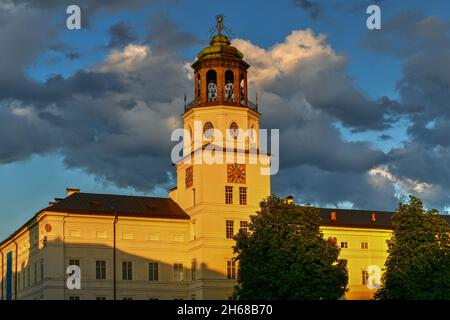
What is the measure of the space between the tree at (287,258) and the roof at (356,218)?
2164 cm

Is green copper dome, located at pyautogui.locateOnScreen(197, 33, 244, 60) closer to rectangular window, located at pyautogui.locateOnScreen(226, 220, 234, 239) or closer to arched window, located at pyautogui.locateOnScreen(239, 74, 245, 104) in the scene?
arched window, located at pyautogui.locateOnScreen(239, 74, 245, 104)

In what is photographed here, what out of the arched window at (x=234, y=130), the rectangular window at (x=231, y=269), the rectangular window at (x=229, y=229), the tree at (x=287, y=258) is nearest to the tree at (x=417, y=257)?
the tree at (x=287, y=258)

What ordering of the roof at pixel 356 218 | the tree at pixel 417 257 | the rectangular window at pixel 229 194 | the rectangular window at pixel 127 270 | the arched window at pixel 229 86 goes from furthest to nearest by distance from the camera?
the roof at pixel 356 218 → the arched window at pixel 229 86 → the rectangular window at pixel 229 194 → the rectangular window at pixel 127 270 → the tree at pixel 417 257

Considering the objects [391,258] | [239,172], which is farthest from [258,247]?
[239,172]

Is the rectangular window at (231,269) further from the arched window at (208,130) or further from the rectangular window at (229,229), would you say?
the arched window at (208,130)

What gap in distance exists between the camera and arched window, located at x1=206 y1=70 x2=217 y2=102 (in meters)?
93.2

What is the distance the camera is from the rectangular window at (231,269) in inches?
3511

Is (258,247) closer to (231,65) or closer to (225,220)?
(225,220)

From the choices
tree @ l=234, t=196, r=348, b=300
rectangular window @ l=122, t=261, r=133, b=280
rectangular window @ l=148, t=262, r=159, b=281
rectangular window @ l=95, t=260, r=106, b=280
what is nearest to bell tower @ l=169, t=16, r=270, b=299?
rectangular window @ l=148, t=262, r=159, b=281

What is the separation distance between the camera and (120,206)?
9325cm

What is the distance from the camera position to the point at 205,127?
304 ft
